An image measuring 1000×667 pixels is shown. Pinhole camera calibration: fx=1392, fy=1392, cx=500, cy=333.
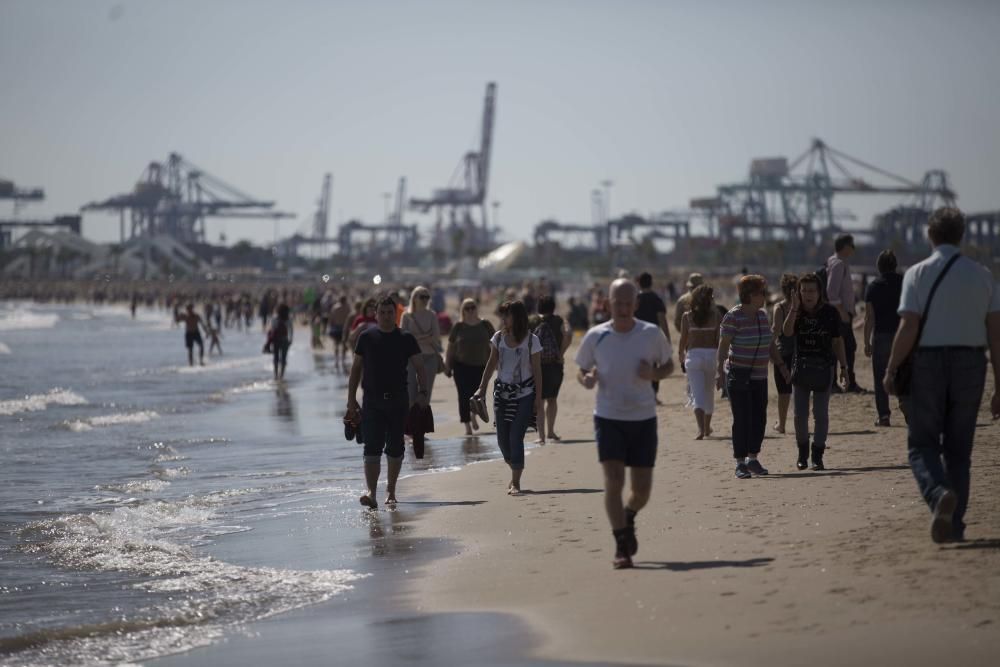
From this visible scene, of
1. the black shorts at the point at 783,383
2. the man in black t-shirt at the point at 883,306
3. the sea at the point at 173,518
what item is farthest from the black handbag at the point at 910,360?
the man in black t-shirt at the point at 883,306

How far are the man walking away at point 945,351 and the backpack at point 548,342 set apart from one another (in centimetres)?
515

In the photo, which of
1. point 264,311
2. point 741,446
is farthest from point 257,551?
point 264,311

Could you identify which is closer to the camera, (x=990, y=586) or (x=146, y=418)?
(x=990, y=586)

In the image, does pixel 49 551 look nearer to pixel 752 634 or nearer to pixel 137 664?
pixel 137 664

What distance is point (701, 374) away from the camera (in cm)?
1112

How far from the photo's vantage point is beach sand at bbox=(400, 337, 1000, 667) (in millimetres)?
5090

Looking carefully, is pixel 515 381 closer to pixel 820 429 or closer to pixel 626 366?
pixel 820 429

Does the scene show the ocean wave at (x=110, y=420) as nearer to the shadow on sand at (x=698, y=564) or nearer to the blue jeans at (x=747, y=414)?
the blue jeans at (x=747, y=414)

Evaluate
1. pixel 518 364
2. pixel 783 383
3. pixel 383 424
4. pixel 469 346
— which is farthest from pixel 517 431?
pixel 469 346

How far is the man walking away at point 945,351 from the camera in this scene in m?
6.01

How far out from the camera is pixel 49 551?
27.5 ft

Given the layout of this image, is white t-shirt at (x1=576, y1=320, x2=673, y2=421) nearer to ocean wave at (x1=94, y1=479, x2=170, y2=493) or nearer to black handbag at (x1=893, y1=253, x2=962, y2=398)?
black handbag at (x1=893, y1=253, x2=962, y2=398)

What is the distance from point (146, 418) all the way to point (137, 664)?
13.6m

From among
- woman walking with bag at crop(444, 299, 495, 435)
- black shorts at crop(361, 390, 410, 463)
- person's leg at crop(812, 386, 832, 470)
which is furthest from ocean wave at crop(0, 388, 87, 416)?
person's leg at crop(812, 386, 832, 470)
